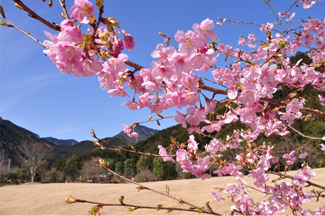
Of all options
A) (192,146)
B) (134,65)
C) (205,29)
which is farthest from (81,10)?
(192,146)

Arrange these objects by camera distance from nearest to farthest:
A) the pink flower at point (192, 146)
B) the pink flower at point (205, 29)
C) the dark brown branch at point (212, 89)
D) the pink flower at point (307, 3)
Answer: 1. the pink flower at point (205, 29)
2. the dark brown branch at point (212, 89)
3. the pink flower at point (192, 146)
4. the pink flower at point (307, 3)

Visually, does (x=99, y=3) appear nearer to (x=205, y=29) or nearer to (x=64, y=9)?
(x=64, y=9)

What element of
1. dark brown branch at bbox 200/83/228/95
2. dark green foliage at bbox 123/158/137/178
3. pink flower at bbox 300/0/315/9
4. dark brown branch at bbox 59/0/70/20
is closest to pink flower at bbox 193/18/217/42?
dark brown branch at bbox 200/83/228/95

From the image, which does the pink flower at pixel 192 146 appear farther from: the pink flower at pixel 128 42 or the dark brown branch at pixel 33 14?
the dark brown branch at pixel 33 14

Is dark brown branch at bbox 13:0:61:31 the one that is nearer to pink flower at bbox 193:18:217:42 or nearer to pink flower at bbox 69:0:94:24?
pink flower at bbox 69:0:94:24

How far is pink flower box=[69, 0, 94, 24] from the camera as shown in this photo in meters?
0.74

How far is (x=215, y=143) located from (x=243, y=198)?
2.56 feet

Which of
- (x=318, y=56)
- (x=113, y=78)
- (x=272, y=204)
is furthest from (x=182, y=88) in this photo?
Answer: (x=318, y=56)

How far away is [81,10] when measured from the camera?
2.47 ft

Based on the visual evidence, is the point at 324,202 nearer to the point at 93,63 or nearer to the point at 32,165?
the point at 93,63

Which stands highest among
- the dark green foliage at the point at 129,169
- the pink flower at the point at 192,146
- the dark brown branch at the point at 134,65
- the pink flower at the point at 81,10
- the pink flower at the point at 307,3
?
the pink flower at the point at 307,3

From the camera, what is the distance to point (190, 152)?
176 centimetres

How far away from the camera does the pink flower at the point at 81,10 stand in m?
0.74

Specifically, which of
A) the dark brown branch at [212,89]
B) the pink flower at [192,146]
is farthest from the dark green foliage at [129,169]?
the dark brown branch at [212,89]
